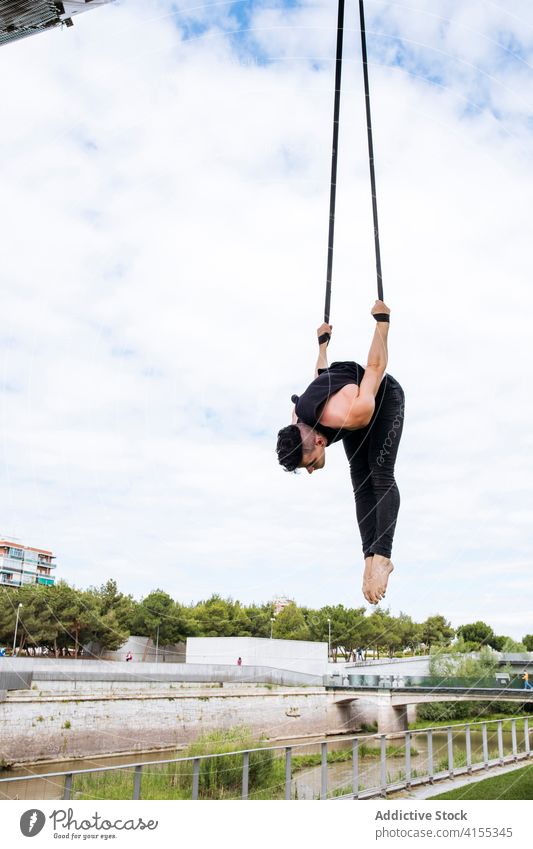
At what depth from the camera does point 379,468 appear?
341 cm

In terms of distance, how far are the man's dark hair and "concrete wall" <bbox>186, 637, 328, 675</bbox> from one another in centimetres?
223

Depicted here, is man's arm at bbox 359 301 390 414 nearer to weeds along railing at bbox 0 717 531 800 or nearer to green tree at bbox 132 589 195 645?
green tree at bbox 132 589 195 645

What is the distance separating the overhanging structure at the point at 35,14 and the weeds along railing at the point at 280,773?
17.0ft

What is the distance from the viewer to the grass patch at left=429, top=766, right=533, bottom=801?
585 centimetres

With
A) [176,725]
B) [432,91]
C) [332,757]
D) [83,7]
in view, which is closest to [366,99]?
[432,91]

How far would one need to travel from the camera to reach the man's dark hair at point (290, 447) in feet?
10.7

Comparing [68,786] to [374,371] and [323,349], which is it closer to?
[323,349]

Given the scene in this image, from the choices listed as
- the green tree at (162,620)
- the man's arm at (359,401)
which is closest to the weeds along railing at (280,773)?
the green tree at (162,620)

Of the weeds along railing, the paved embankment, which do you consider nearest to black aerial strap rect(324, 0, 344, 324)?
the weeds along railing

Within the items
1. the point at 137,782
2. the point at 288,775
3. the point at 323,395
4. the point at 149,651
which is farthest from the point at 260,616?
the point at 323,395

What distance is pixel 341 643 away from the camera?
570 centimetres

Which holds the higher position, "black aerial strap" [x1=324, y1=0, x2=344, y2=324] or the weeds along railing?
"black aerial strap" [x1=324, y1=0, x2=344, y2=324]

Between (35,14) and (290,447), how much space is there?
4013 millimetres
